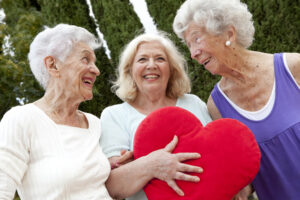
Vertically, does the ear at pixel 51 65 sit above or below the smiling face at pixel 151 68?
above

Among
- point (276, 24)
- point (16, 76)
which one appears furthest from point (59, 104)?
point (276, 24)

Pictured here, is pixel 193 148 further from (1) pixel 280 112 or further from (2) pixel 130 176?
(1) pixel 280 112

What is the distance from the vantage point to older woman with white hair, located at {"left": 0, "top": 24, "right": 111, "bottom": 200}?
134cm

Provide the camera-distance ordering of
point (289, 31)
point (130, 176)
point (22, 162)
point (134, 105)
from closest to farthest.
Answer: point (22, 162) < point (130, 176) < point (134, 105) < point (289, 31)

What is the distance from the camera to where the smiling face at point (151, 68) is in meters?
1.94

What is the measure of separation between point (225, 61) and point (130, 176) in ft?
3.00

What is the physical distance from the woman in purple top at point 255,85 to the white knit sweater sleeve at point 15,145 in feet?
3.54

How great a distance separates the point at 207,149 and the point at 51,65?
96 cm

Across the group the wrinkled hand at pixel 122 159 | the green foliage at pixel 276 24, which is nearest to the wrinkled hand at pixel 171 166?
the wrinkled hand at pixel 122 159

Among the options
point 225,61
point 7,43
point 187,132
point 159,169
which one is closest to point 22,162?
point 159,169

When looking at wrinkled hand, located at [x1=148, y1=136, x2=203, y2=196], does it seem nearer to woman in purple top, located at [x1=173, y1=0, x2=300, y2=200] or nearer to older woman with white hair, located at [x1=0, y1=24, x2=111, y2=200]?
older woman with white hair, located at [x1=0, y1=24, x2=111, y2=200]

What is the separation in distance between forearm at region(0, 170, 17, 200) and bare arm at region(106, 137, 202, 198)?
51 centimetres

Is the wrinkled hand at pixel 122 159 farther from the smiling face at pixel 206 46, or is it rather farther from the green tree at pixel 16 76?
the green tree at pixel 16 76

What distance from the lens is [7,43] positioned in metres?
3.88
